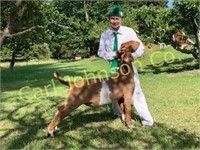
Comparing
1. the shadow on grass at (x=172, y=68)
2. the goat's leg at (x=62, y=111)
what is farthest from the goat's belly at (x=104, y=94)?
the shadow on grass at (x=172, y=68)

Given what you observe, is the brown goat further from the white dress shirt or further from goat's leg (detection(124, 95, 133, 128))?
the white dress shirt

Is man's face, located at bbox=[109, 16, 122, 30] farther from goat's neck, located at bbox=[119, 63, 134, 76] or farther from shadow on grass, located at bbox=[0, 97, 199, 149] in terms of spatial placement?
shadow on grass, located at bbox=[0, 97, 199, 149]

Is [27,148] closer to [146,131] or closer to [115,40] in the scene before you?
[146,131]

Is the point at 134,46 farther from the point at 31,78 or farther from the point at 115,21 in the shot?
the point at 31,78

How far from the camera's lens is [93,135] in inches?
229

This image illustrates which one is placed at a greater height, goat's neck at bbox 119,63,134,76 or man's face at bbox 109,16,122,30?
man's face at bbox 109,16,122,30

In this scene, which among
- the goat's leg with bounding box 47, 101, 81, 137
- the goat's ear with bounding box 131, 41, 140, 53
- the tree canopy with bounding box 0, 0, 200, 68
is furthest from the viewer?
the tree canopy with bounding box 0, 0, 200, 68

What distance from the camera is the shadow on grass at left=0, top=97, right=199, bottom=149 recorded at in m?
5.23

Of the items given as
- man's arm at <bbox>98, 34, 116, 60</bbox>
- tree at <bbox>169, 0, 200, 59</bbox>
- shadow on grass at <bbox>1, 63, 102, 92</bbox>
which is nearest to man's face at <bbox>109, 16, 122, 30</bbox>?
man's arm at <bbox>98, 34, 116, 60</bbox>

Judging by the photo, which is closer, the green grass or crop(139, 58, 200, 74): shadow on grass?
the green grass

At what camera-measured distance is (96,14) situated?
5344cm

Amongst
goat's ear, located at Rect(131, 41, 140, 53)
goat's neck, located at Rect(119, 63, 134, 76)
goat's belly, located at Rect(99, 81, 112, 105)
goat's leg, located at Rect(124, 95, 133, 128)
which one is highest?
goat's ear, located at Rect(131, 41, 140, 53)

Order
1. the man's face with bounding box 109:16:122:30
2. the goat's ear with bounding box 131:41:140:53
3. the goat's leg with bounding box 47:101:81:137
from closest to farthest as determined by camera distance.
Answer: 1. the goat's leg with bounding box 47:101:81:137
2. the goat's ear with bounding box 131:41:140:53
3. the man's face with bounding box 109:16:122:30

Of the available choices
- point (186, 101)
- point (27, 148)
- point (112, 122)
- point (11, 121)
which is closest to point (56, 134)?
point (27, 148)
